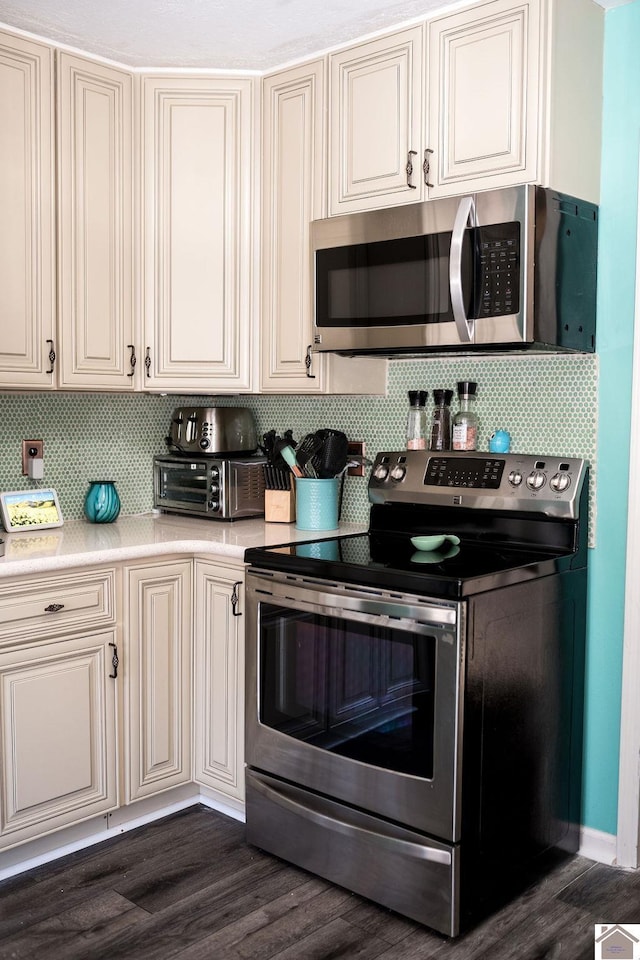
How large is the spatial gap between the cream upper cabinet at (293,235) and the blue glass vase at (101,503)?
0.66m

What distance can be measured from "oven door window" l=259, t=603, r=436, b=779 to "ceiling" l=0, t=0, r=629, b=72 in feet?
5.46

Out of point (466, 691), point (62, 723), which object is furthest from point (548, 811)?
point (62, 723)

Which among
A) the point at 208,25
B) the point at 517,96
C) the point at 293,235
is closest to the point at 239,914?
the point at 293,235

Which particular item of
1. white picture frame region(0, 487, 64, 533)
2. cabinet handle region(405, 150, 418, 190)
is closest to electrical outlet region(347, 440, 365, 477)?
cabinet handle region(405, 150, 418, 190)

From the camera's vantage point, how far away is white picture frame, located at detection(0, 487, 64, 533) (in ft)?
9.47

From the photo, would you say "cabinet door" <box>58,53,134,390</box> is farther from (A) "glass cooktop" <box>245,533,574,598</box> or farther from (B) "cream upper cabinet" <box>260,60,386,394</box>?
(A) "glass cooktop" <box>245,533,574,598</box>

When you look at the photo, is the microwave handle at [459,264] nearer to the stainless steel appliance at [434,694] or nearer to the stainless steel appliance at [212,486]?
the stainless steel appliance at [434,694]

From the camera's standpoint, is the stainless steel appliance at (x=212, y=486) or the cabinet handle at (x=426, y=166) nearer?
the cabinet handle at (x=426, y=166)

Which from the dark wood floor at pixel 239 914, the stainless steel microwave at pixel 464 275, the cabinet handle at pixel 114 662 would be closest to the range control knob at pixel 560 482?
the stainless steel microwave at pixel 464 275

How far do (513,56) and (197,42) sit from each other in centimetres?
98

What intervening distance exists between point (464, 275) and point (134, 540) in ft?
4.12

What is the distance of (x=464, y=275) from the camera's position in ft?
7.79

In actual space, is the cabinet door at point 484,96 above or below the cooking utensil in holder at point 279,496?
above

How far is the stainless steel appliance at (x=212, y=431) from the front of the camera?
3.20 metres
